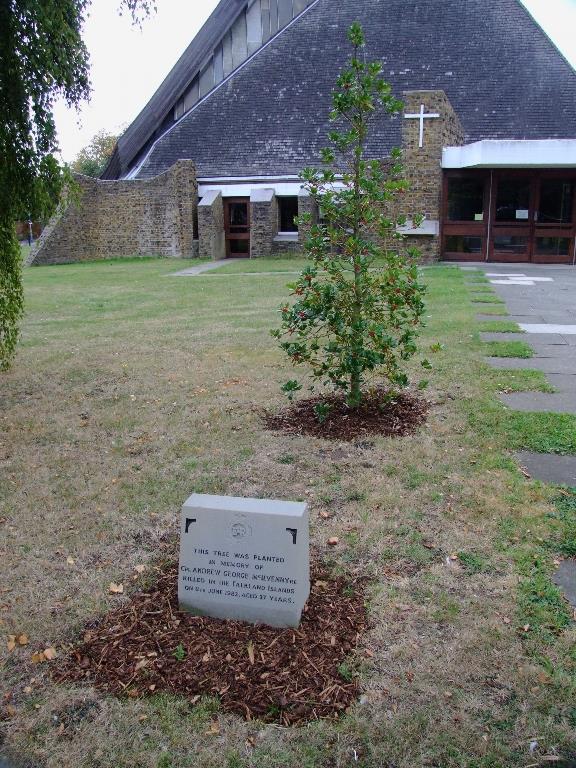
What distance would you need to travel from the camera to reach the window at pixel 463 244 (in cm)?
2231

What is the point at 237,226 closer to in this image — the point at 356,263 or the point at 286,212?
the point at 286,212

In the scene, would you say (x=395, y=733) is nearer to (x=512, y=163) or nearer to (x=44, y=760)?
(x=44, y=760)

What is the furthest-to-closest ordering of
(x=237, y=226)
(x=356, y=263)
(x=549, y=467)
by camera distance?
(x=237, y=226) < (x=356, y=263) < (x=549, y=467)

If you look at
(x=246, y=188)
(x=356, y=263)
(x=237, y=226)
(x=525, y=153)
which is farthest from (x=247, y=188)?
(x=356, y=263)

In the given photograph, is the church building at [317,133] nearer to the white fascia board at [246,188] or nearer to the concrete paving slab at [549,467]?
the white fascia board at [246,188]

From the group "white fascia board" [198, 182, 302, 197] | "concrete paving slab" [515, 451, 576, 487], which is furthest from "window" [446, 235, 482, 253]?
"concrete paving slab" [515, 451, 576, 487]

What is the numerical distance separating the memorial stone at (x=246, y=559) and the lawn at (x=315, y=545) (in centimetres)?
43

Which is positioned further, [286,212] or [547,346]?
[286,212]

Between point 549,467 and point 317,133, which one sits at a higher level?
point 317,133

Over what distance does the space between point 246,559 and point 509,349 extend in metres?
6.54

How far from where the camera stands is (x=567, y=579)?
11.7ft

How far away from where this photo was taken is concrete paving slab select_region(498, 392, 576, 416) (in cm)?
639

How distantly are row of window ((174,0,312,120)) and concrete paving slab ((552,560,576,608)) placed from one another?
29981 mm

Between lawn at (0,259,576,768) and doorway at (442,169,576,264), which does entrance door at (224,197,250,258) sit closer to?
doorway at (442,169,576,264)
